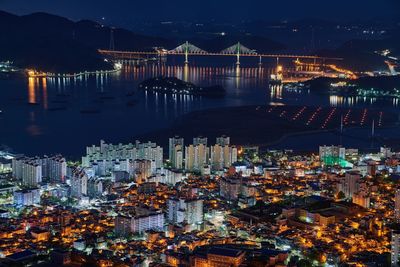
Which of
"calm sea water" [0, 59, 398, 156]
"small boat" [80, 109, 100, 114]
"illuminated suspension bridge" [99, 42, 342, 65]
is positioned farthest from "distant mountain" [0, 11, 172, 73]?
"small boat" [80, 109, 100, 114]

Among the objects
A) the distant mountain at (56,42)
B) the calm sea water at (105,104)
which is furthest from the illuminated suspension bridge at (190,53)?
the calm sea water at (105,104)

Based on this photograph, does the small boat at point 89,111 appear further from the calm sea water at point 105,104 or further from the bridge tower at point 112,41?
the bridge tower at point 112,41

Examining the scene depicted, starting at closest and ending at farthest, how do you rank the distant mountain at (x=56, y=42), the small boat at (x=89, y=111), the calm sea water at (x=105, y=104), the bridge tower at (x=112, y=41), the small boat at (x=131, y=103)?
the calm sea water at (x=105, y=104) → the small boat at (x=89, y=111) → the small boat at (x=131, y=103) → the distant mountain at (x=56, y=42) → the bridge tower at (x=112, y=41)

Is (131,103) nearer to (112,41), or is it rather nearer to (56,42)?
(56,42)

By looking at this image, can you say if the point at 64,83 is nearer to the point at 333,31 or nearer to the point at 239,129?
the point at 239,129

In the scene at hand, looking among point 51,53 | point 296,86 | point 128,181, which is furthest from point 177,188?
point 51,53

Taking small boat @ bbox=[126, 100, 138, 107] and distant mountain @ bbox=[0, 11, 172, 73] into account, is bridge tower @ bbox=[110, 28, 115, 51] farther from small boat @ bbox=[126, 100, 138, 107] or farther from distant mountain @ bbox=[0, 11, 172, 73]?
small boat @ bbox=[126, 100, 138, 107]

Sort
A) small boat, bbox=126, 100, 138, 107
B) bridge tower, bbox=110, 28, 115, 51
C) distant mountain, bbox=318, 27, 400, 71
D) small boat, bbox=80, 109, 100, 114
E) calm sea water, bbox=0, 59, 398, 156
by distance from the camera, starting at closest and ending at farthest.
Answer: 1. calm sea water, bbox=0, 59, 398, 156
2. small boat, bbox=80, 109, 100, 114
3. small boat, bbox=126, 100, 138, 107
4. distant mountain, bbox=318, 27, 400, 71
5. bridge tower, bbox=110, 28, 115, 51
